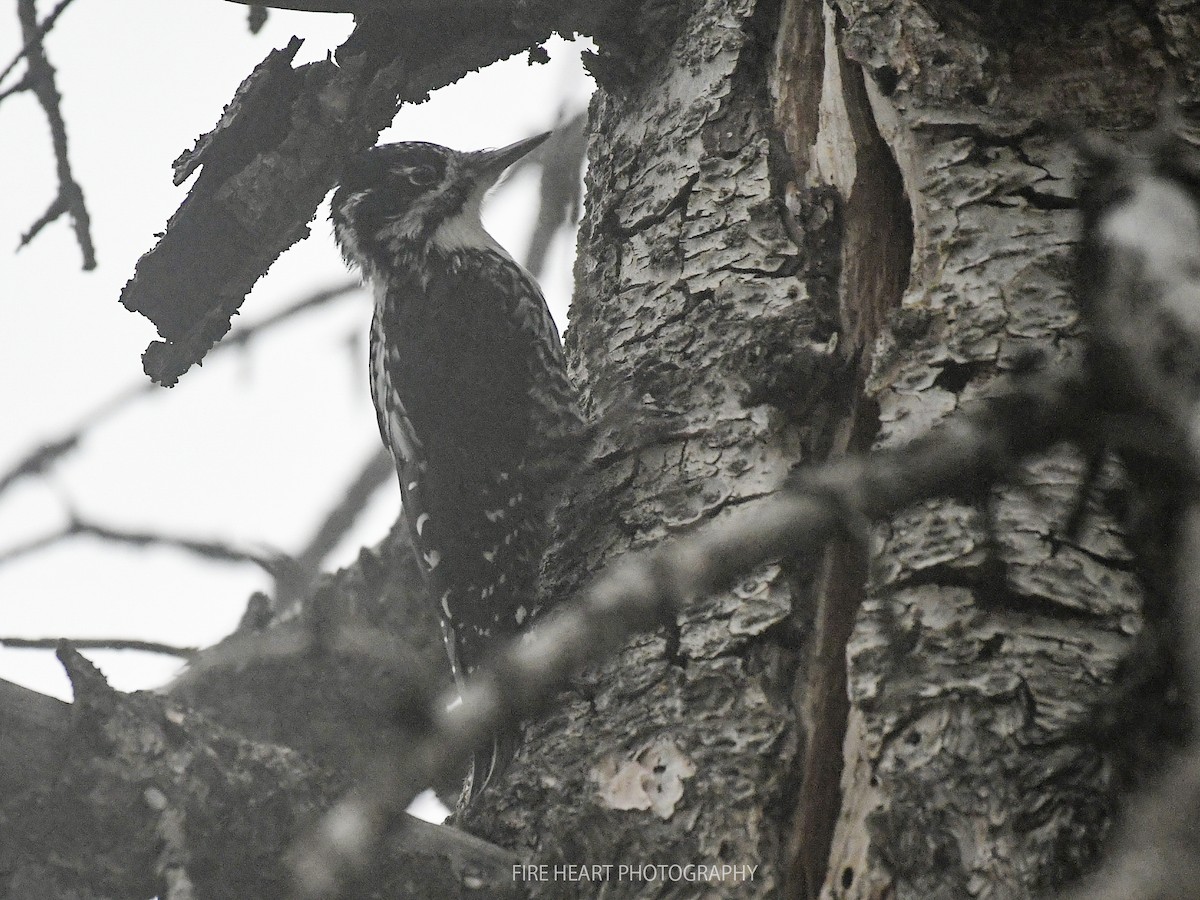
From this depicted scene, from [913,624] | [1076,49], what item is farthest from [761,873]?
[1076,49]

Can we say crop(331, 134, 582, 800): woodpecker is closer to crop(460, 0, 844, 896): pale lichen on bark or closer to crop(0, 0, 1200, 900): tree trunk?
crop(460, 0, 844, 896): pale lichen on bark

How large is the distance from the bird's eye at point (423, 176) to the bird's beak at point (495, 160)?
13 centimetres

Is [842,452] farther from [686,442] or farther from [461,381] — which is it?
[461,381]

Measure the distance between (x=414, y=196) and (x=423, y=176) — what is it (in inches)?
3.0

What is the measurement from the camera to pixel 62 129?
2854 millimetres

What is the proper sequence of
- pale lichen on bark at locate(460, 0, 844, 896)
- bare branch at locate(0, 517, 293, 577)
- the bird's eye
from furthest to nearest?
the bird's eye → bare branch at locate(0, 517, 293, 577) → pale lichen on bark at locate(460, 0, 844, 896)

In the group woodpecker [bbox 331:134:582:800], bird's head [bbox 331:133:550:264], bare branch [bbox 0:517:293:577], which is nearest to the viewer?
woodpecker [bbox 331:134:582:800]

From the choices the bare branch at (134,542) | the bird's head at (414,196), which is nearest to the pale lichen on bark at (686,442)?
the bird's head at (414,196)

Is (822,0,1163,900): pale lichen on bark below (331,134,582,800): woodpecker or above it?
below

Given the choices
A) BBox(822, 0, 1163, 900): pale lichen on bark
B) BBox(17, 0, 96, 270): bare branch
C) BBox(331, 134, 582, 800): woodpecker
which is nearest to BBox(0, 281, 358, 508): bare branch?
BBox(331, 134, 582, 800): woodpecker

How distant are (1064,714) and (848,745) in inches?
11.0

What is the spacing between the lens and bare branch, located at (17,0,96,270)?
9.29 feet

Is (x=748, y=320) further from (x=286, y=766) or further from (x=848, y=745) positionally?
(x=286, y=766)

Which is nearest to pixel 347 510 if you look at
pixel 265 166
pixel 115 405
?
pixel 115 405
